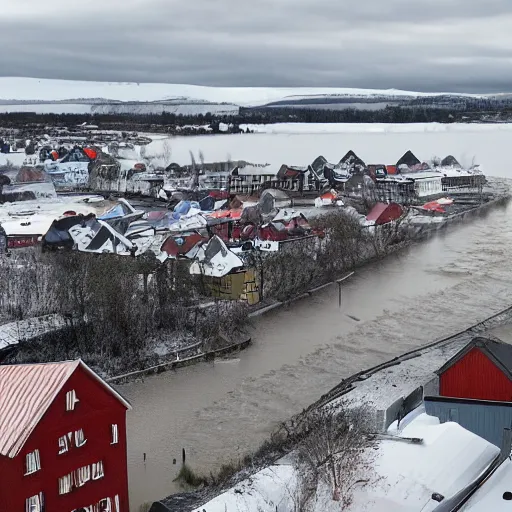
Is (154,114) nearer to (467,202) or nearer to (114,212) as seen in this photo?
(467,202)

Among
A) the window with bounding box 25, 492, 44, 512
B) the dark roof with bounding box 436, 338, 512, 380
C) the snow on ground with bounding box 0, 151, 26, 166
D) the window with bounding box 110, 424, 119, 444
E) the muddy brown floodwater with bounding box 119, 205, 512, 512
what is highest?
the dark roof with bounding box 436, 338, 512, 380

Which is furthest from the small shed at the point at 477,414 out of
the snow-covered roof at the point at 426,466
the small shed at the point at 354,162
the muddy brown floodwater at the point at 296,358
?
the small shed at the point at 354,162

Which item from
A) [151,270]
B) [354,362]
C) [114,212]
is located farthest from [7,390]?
[114,212]

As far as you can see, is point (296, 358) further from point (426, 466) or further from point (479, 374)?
point (426, 466)

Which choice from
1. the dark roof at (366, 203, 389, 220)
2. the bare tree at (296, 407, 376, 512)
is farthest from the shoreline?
the bare tree at (296, 407, 376, 512)

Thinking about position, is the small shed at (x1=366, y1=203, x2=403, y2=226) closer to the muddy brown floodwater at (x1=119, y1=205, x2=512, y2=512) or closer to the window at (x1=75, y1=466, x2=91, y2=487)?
the muddy brown floodwater at (x1=119, y1=205, x2=512, y2=512)

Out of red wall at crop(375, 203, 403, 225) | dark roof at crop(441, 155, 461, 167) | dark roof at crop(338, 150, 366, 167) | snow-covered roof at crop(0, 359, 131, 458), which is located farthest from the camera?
dark roof at crop(441, 155, 461, 167)

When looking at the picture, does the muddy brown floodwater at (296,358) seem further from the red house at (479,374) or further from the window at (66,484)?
the red house at (479,374)
